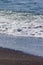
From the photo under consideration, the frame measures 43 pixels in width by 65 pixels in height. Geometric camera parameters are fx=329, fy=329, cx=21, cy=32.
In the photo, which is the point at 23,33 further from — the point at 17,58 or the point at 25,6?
the point at 25,6

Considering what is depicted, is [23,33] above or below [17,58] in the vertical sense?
below

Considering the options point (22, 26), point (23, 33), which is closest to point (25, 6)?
point (22, 26)

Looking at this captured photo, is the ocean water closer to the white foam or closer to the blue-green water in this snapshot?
the white foam

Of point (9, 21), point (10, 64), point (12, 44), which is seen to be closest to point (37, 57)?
point (10, 64)

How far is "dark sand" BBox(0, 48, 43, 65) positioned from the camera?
659cm

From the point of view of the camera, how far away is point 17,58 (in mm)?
6898

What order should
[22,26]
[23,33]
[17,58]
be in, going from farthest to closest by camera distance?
[22,26], [23,33], [17,58]

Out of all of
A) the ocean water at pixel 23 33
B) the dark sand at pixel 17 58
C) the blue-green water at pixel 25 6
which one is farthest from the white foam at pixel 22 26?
the blue-green water at pixel 25 6

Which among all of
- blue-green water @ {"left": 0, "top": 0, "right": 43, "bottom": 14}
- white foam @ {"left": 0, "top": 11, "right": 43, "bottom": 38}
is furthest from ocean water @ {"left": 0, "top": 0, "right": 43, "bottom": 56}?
blue-green water @ {"left": 0, "top": 0, "right": 43, "bottom": 14}

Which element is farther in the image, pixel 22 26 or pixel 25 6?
pixel 25 6

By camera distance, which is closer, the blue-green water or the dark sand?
the dark sand

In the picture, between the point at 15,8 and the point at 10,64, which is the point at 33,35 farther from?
the point at 15,8

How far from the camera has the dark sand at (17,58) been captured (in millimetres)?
6594

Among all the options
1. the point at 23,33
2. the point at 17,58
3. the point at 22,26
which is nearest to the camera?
the point at 17,58
